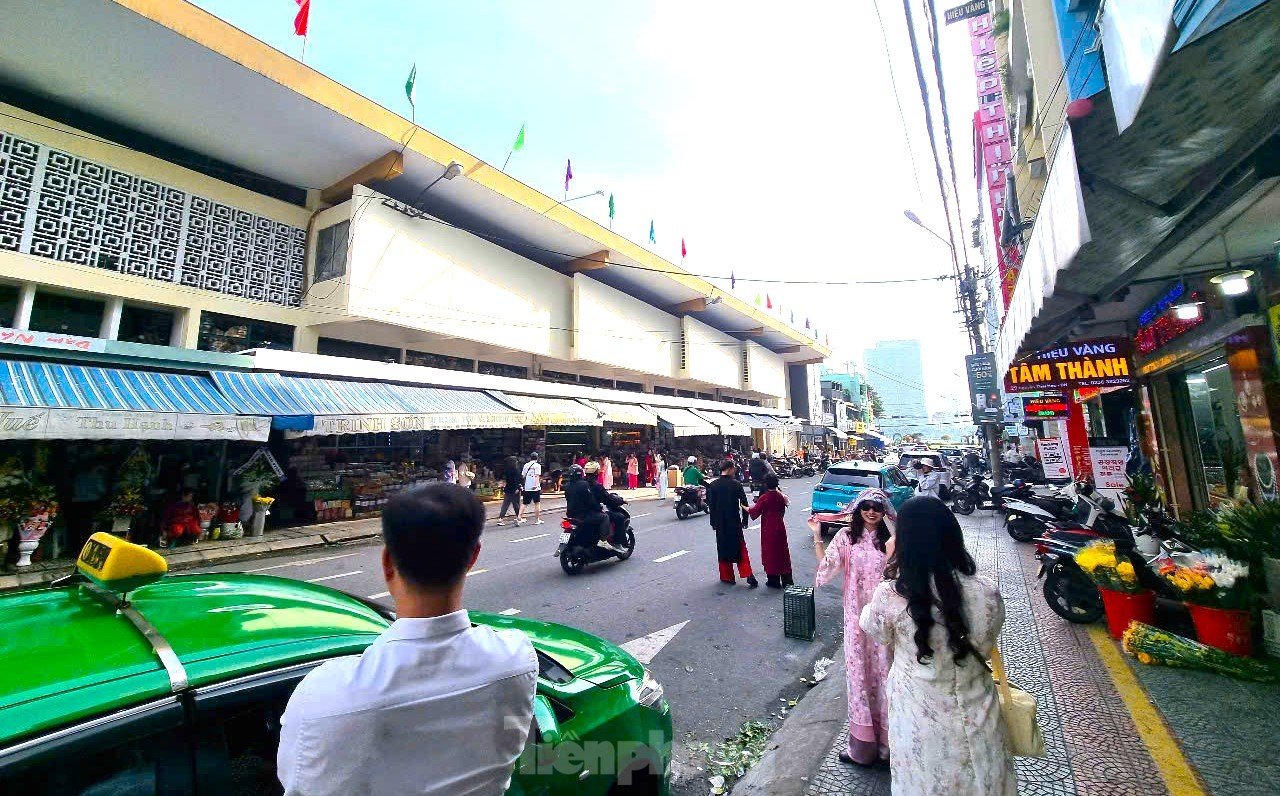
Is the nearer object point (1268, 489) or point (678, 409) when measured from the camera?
point (1268, 489)

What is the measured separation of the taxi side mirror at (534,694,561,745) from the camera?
5.44 ft

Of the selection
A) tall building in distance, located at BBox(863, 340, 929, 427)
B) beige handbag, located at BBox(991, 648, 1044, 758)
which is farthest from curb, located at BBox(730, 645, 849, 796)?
tall building in distance, located at BBox(863, 340, 929, 427)

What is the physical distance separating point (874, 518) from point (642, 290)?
2118 cm

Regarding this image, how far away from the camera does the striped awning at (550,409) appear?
14125 mm

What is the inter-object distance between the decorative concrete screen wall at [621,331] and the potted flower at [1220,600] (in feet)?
52.5

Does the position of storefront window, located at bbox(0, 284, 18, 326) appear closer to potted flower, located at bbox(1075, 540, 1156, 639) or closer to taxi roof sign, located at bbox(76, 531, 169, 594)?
taxi roof sign, located at bbox(76, 531, 169, 594)

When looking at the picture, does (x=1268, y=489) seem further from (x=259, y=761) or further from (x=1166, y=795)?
(x=259, y=761)

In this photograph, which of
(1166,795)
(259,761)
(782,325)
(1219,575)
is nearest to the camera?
(259,761)

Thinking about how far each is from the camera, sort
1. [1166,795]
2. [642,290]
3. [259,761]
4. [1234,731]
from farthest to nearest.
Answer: [642,290]
[1234,731]
[1166,795]
[259,761]

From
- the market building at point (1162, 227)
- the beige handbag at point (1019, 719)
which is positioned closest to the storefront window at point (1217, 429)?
the market building at point (1162, 227)

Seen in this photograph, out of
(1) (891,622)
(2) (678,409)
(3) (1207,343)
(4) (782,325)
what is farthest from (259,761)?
(4) (782,325)

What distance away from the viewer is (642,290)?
23484 millimetres

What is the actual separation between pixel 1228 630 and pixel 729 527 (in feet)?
13.0

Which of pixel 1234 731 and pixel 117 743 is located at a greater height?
pixel 117 743
